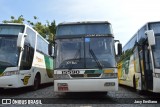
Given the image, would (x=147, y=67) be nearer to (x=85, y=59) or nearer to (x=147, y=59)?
(x=147, y=59)

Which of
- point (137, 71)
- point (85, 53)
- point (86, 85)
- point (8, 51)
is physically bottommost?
point (86, 85)

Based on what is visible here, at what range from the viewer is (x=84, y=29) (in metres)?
12.8

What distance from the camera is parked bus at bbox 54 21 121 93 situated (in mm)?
11664

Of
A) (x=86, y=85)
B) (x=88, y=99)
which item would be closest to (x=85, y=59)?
(x=86, y=85)

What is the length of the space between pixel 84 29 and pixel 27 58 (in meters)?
3.79

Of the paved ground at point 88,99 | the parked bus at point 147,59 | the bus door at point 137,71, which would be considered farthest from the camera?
the bus door at point 137,71

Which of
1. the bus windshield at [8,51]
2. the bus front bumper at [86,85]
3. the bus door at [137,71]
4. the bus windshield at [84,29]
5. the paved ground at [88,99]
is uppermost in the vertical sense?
the bus windshield at [84,29]

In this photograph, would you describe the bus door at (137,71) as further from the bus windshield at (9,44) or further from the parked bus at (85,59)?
the bus windshield at (9,44)

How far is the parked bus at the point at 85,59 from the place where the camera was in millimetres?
11664

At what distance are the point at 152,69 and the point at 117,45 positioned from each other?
1787 millimetres

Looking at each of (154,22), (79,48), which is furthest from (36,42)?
(154,22)

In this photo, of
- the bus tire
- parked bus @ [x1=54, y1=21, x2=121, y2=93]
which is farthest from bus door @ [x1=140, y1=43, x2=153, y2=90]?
the bus tire

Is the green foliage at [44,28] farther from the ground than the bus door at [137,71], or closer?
Result: farther from the ground

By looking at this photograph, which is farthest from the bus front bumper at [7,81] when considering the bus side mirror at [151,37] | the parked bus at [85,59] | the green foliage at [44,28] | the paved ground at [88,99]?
the green foliage at [44,28]
